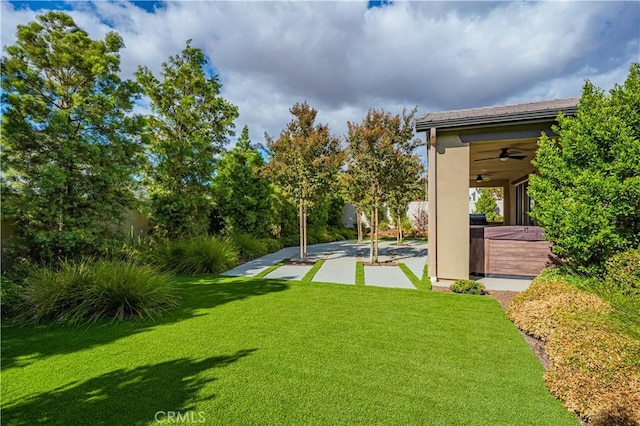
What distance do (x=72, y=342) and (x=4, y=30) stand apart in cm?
731

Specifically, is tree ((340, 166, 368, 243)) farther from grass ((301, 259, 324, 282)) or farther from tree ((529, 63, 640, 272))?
tree ((529, 63, 640, 272))

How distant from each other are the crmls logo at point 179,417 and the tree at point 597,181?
6434 millimetres

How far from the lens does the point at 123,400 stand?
273 centimetres

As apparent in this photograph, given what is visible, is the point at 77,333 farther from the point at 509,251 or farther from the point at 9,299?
the point at 509,251

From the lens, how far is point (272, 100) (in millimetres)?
15930

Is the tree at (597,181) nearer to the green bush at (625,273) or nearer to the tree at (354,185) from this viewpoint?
the green bush at (625,273)

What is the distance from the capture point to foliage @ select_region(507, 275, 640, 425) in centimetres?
250

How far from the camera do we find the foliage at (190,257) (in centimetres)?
896

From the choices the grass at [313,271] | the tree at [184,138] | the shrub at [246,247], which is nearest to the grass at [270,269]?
the grass at [313,271]

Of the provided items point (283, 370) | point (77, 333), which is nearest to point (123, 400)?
point (283, 370)

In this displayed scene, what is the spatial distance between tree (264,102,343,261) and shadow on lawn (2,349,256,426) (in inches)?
321

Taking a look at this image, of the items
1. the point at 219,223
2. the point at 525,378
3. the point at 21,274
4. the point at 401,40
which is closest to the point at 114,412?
the point at 525,378

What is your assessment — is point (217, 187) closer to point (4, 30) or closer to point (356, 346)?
point (4, 30)

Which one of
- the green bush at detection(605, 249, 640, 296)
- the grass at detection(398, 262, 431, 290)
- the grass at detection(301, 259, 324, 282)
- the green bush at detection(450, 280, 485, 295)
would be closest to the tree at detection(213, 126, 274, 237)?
the grass at detection(301, 259, 324, 282)
